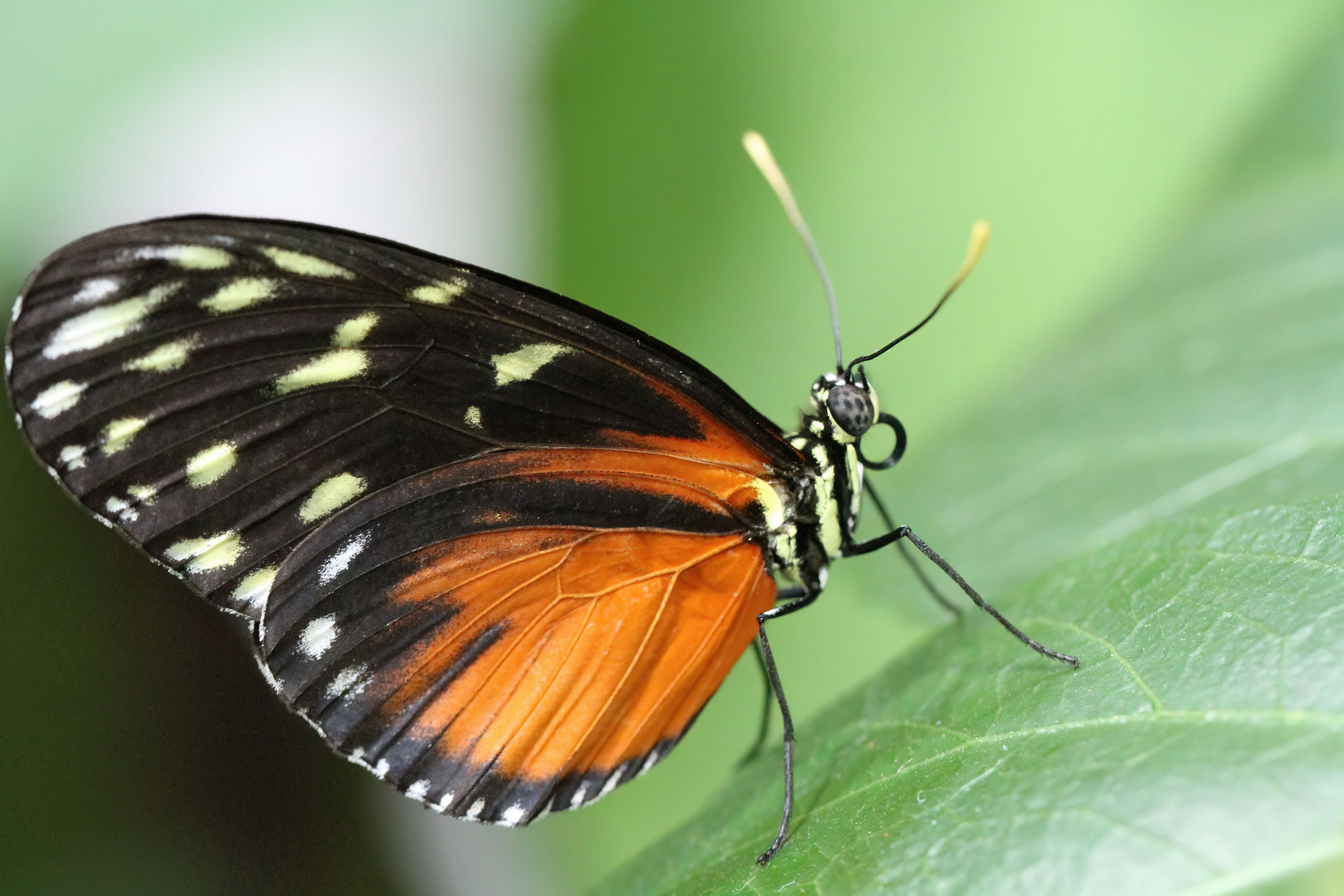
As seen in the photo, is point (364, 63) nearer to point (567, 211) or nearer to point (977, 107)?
point (567, 211)

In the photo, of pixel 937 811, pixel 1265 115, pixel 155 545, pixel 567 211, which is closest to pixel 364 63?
pixel 567 211

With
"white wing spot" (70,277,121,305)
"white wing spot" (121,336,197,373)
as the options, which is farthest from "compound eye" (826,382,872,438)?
"white wing spot" (70,277,121,305)

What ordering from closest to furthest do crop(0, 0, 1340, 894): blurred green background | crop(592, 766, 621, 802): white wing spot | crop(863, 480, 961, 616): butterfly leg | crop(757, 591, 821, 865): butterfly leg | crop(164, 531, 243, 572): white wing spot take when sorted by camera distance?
1. crop(757, 591, 821, 865): butterfly leg
2. crop(164, 531, 243, 572): white wing spot
3. crop(592, 766, 621, 802): white wing spot
4. crop(863, 480, 961, 616): butterfly leg
5. crop(0, 0, 1340, 894): blurred green background

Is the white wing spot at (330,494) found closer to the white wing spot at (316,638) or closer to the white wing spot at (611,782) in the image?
the white wing spot at (316,638)

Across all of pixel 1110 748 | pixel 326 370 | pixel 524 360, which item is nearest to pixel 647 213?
pixel 524 360

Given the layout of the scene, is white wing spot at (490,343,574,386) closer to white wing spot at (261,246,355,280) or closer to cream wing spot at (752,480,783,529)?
white wing spot at (261,246,355,280)

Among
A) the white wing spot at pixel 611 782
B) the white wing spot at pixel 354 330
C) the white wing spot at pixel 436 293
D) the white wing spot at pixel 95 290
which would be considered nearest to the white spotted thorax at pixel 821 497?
the white wing spot at pixel 611 782

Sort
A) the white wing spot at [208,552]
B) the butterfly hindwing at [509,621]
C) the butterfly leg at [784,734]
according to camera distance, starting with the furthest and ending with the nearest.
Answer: the butterfly hindwing at [509,621] → the white wing spot at [208,552] → the butterfly leg at [784,734]
